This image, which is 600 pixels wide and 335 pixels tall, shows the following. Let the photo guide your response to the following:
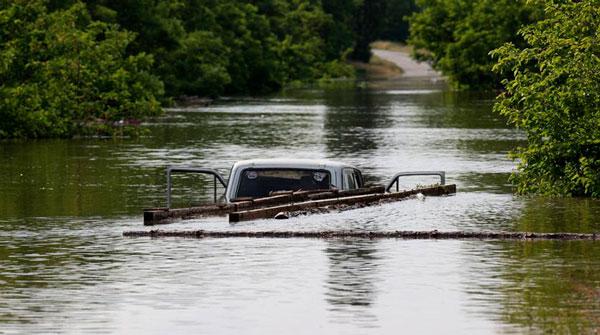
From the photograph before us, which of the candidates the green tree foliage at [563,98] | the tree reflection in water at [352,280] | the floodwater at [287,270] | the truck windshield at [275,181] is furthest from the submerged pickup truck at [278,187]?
the green tree foliage at [563,98]

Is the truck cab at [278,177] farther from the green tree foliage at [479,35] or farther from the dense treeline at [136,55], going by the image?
the green tree foliage at [479,35]

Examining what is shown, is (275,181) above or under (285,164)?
under

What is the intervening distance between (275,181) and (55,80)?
37304 mm

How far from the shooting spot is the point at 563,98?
3095 centimetres

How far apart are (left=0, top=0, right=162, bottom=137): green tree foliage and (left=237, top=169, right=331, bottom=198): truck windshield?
32113 mm

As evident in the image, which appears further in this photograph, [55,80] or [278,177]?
[55,80]

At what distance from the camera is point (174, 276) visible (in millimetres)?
18406

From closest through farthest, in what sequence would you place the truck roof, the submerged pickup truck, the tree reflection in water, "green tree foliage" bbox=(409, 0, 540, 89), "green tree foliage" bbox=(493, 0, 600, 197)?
the tree reflection in water
the submerged pickup truck
the truck roof
"green tree foliage" bbox=(493, 0, 600, 197)
"green tree foliage" bbox=(409, 0, 540, 89)

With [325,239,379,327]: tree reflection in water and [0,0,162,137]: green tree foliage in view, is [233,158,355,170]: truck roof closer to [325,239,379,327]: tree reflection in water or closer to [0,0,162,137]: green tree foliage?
[325,239,379,327]: tree reflection in water

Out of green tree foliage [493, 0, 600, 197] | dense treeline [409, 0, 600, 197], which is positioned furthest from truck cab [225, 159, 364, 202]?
green tree foliage [493, 0, 600, 197]

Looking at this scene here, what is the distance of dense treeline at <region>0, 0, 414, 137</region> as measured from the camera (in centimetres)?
5953

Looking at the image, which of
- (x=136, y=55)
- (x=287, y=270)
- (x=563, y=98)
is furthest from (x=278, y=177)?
(x=136, y=55)

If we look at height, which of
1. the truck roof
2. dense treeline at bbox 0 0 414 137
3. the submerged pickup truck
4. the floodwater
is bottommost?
the floodwater

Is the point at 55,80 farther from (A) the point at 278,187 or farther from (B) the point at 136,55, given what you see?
(B) the point at 136,55
